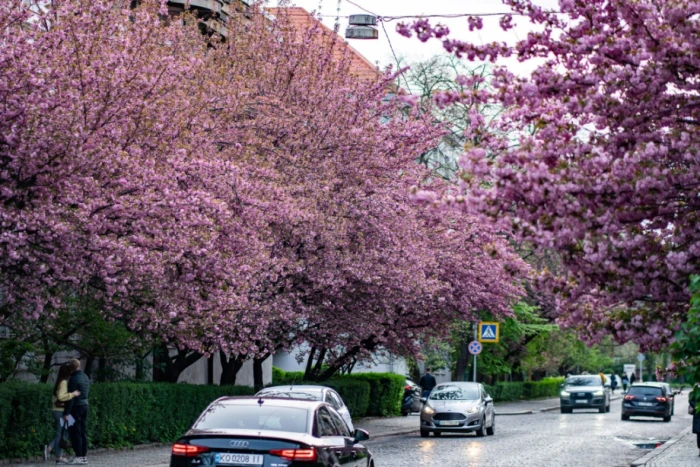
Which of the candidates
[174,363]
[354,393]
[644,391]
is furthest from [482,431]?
[644,391]

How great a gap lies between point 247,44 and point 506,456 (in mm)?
12324

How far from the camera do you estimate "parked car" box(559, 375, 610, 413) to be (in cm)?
5028

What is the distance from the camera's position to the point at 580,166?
11984 millimetres

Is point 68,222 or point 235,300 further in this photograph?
point 235,300

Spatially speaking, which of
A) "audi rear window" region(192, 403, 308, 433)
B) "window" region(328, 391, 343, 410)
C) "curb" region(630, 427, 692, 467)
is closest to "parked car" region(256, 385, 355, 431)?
"window" region(328, 391, 343, 410)

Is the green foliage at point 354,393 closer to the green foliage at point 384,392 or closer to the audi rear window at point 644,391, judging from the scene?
the green foliage at point 384,392

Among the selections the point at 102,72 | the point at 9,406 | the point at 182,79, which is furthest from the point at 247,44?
the point at 9,406

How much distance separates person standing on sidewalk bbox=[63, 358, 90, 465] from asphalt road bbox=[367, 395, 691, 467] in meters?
5.10

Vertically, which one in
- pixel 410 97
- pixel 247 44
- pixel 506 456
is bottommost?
pixel 506 456

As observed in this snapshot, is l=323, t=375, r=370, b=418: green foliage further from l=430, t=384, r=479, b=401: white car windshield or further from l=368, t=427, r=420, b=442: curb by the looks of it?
l=430, t=384, r=479, b=401: white car windshield

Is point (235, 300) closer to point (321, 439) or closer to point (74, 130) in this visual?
point (74, 130)

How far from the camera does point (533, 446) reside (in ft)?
89.5

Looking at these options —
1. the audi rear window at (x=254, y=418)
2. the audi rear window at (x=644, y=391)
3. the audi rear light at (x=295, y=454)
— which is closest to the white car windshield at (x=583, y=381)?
the audi rear window at (x=644, y=391)

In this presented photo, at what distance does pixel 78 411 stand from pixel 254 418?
8.33 m
